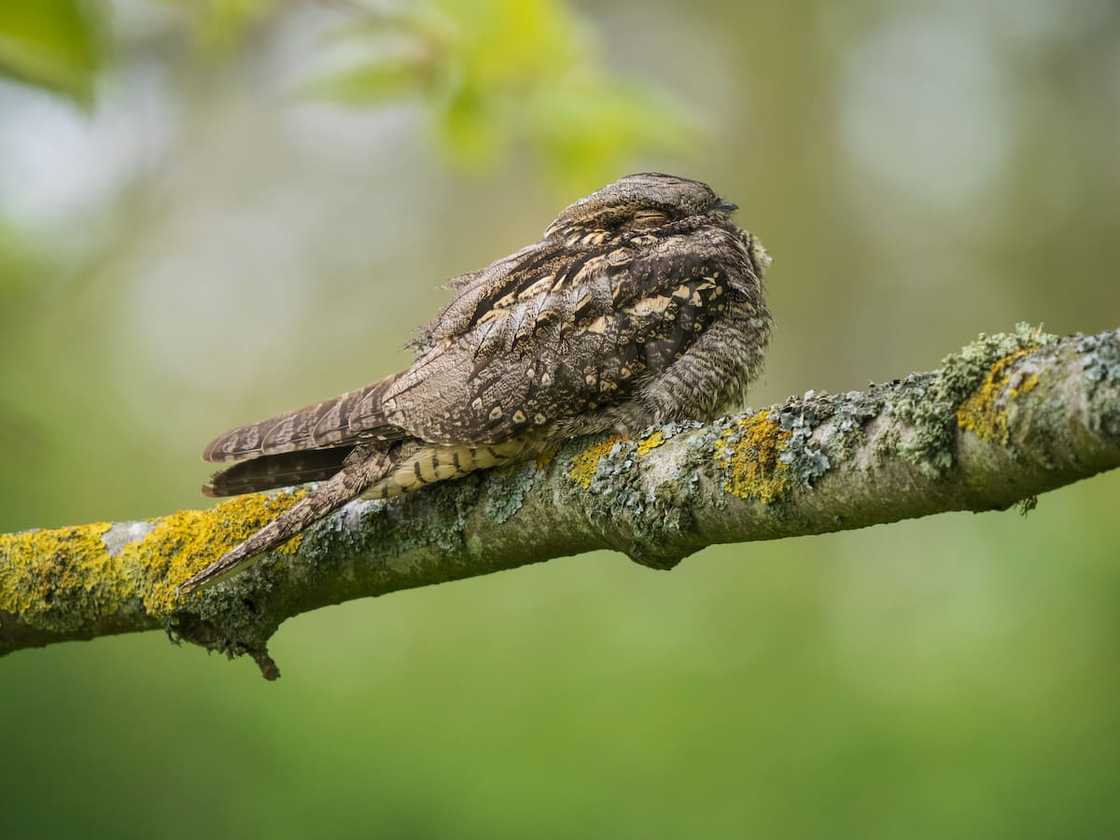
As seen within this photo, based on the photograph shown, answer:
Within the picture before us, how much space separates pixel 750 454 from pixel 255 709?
10.5ft

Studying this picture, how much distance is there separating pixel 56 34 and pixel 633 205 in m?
2.53

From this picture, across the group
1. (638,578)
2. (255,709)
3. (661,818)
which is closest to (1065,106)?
(638,578)

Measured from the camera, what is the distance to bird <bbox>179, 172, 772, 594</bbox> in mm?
2535

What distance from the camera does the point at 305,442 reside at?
8.84 feet

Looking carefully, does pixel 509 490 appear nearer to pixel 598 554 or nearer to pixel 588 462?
pixel 588 462

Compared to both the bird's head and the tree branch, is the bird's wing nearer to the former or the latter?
the tree branch

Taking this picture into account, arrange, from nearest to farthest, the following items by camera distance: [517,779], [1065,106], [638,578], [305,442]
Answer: [305,442] < [517,779] < [638,578] < [1065,106]

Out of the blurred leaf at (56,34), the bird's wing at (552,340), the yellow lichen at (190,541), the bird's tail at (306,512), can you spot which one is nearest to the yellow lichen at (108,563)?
the yellow lichen at (190,541)

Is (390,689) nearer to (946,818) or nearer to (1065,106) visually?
(946,818)

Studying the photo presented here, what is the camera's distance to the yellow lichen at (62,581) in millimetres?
2668

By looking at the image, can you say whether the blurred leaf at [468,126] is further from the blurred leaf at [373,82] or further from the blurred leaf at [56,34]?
the blurred leaf at [56,34]

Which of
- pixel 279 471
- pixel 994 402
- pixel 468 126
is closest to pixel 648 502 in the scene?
pixel 994 402

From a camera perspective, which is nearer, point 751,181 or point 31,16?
point 31,16

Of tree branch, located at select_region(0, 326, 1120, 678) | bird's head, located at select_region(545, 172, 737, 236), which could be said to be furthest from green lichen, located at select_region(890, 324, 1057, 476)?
bird's head, located at select_region(545, 172, 737, 236)
